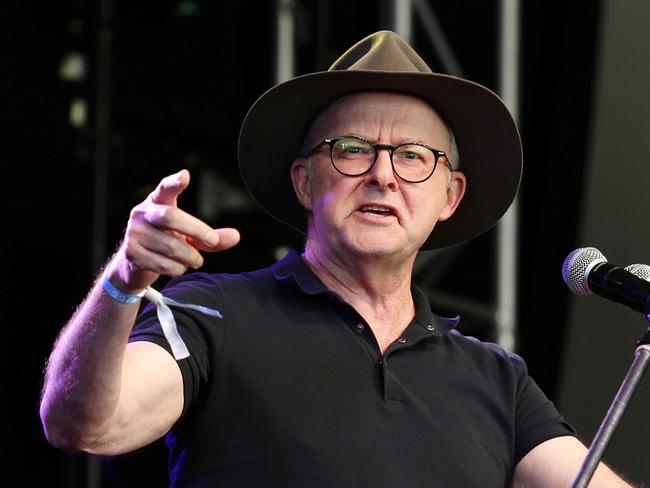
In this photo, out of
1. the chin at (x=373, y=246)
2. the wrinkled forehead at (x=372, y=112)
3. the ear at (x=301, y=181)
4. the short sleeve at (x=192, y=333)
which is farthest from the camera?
the ear at (x=301, y=181)

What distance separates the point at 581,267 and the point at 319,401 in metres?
0.61

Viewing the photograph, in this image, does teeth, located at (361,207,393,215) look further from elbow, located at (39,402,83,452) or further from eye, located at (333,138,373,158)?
elbow, located at (39,402,83,452)

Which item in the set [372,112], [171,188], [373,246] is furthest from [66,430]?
[372,112]

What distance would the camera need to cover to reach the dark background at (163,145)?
344 cm

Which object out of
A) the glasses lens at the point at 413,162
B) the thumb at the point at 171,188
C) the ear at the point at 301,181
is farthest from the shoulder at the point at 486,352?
the thumb at the point at 171,188

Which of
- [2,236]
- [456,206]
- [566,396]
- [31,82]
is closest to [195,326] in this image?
[456,206]

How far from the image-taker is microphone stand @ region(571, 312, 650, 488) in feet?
5.65

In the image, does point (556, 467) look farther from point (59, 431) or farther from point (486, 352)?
point (59, 431)

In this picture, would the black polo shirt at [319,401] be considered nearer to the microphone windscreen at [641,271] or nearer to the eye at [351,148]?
the eye at [351,148]

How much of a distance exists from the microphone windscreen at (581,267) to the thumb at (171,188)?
779mm

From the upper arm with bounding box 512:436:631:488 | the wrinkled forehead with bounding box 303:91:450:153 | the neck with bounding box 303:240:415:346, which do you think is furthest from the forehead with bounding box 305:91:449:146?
the upper arm with bounding box 512:436:631:488

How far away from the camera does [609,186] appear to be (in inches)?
199

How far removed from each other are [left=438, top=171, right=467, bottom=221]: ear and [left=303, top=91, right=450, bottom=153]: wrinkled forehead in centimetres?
17

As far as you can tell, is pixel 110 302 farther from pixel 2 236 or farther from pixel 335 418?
pixel 2 236
